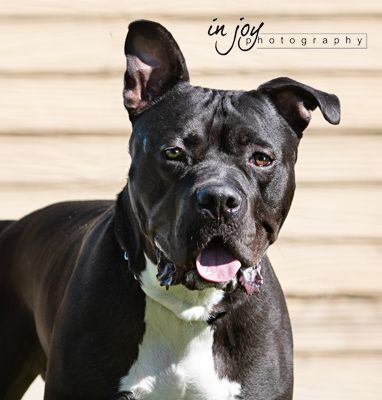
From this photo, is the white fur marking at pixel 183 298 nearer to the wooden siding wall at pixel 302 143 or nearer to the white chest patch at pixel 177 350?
the white chest patch at pixel 177 350

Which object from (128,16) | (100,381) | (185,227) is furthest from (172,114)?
(128,16)

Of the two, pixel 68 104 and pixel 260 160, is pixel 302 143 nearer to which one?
pixel 68 104

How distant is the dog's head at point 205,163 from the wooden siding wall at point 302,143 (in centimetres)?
189

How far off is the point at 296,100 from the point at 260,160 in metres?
0.43

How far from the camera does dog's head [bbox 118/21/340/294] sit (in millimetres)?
4422

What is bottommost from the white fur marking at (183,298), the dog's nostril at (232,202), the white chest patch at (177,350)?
the white chest patch at (177,350)

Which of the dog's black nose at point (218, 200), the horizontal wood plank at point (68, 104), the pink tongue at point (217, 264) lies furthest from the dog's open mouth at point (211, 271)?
the horizontal wood plank at point (68, 104)

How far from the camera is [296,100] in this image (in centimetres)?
497

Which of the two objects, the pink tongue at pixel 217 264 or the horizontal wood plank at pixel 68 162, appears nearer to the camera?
the pink tongue at pixel 217 264

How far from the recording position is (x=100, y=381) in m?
4.68

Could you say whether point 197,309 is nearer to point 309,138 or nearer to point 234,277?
point 234,277

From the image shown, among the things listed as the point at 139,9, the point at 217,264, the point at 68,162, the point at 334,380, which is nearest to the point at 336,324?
the point at 334,380

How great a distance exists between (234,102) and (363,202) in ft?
7.48

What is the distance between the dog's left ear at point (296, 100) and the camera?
4875mm
